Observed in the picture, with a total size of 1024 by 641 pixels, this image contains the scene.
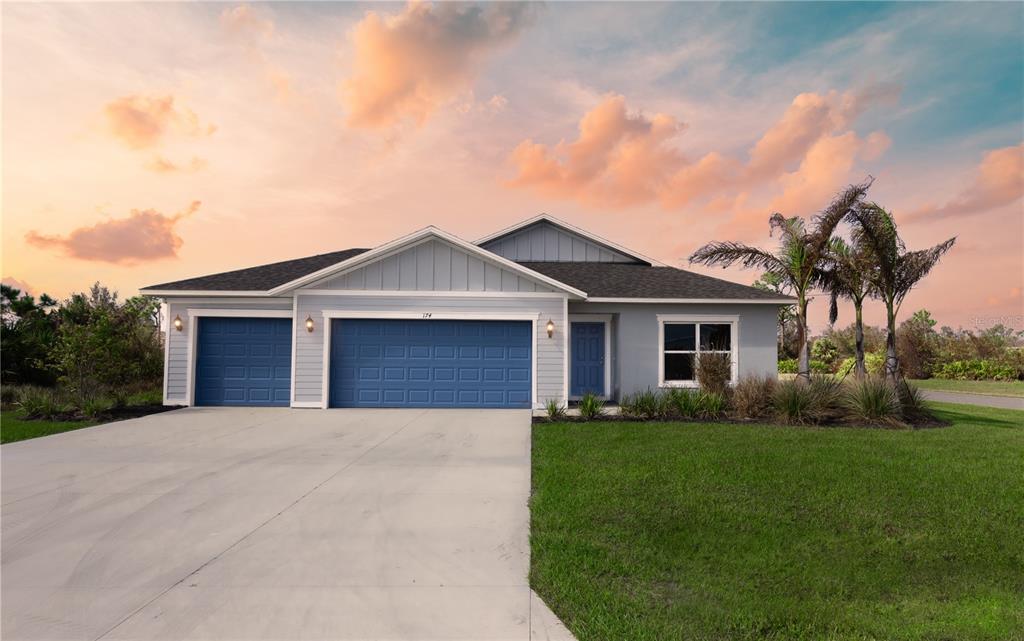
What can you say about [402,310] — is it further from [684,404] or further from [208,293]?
[684,404]

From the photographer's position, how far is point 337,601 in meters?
3.69

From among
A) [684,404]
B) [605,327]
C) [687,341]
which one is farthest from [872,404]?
[605,327]

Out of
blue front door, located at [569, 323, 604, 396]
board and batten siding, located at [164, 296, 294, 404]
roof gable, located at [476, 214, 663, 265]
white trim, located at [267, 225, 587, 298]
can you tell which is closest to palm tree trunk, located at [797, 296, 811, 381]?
blue front door, located at [569, 323, 604, 396]

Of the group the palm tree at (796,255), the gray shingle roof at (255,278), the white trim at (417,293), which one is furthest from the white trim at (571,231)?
the gray shingle roof at (255,278)

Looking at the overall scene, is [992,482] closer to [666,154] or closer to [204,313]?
[666,154]

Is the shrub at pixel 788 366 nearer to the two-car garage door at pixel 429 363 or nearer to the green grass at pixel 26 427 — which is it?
the two-car garage door at pixel 429 363

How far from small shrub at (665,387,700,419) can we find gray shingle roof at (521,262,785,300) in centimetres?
359

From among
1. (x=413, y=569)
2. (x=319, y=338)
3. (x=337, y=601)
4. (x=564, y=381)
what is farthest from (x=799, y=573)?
(x=319, y=338)

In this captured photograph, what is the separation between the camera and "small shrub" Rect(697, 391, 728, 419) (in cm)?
1146

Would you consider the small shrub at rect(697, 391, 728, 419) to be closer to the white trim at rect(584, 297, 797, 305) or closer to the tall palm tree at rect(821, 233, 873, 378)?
the white trim at rect(584, 297, 797, 305)

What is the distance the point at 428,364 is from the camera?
13.7 m

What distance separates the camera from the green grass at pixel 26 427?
32.3 ft

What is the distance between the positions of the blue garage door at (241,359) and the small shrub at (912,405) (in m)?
15.2

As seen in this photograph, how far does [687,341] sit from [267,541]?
12.8m
